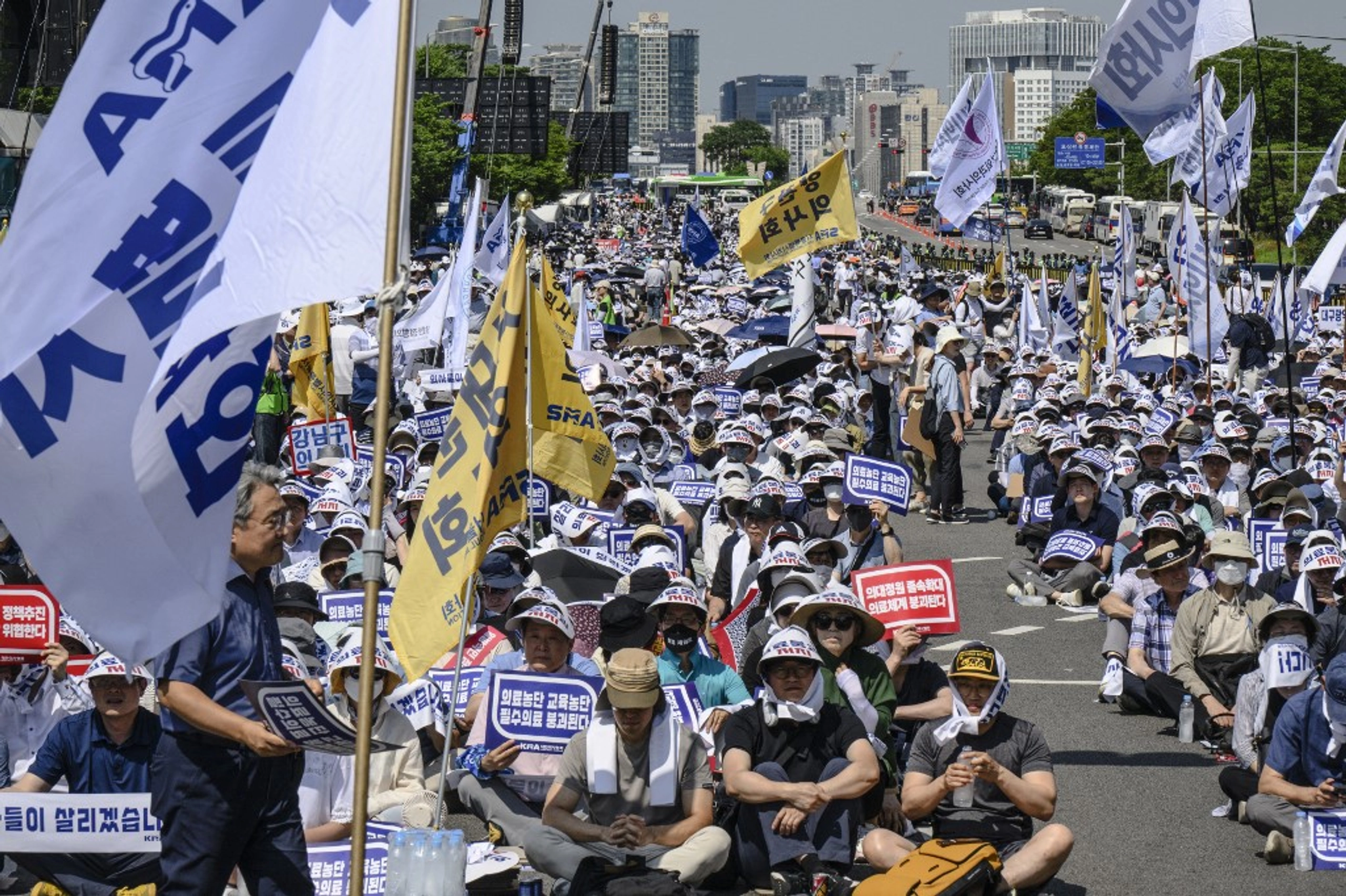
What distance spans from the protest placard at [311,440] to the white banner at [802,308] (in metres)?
8.37

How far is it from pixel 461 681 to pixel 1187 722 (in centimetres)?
437

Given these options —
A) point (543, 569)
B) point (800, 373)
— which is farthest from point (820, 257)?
point (543, 569)

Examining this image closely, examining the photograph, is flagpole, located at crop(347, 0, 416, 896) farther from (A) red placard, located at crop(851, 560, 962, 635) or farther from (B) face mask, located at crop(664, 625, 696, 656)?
(A) red placard, located at crop(851, 560, 962, 635)

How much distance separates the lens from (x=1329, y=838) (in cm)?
977

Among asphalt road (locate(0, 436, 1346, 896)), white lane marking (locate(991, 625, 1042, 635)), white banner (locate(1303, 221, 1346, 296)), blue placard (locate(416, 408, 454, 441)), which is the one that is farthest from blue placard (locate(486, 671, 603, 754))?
white banner (locate(1303, 221, 1346, 296))

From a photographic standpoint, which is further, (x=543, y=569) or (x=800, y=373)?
(x=800, y=373)

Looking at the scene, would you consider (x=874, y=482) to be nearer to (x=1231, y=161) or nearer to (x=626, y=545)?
(x=626, y=545)

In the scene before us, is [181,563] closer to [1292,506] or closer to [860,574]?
[860,574]

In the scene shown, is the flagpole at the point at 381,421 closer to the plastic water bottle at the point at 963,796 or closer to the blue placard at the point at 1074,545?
the plastic water bottle at the point at 963,796

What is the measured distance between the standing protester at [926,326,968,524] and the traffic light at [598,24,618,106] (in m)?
77.0

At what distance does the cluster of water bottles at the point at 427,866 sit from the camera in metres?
6.55

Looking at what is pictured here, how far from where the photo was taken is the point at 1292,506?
15.1 m

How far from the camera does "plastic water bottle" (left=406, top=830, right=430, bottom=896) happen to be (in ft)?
21.5

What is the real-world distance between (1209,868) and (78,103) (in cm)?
655
